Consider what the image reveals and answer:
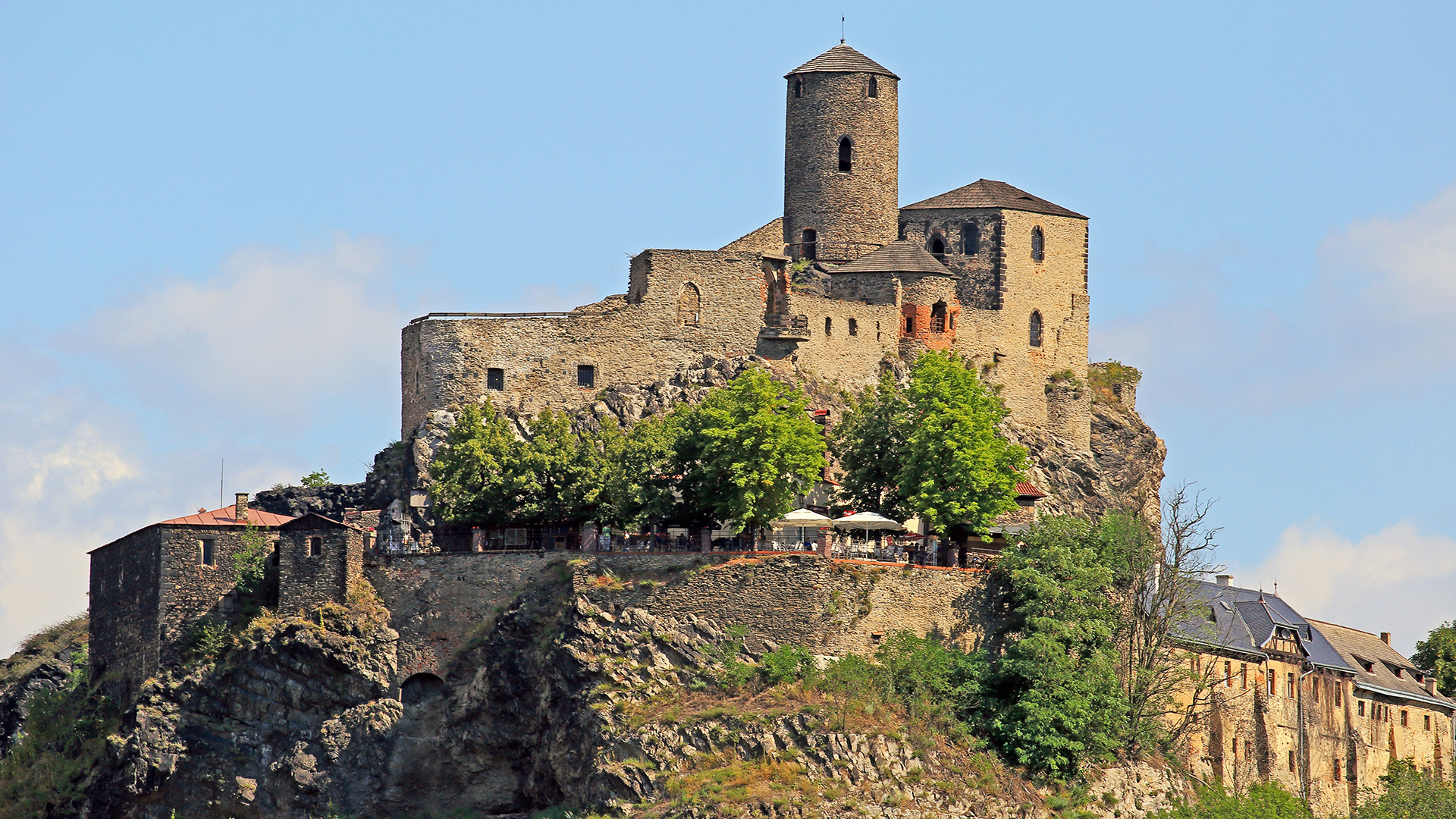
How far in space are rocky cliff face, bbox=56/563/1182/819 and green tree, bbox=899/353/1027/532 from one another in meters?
9.07

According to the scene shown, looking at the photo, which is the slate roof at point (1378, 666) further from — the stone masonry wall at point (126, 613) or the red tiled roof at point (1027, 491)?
the stone masonry wall at point (126, 613)

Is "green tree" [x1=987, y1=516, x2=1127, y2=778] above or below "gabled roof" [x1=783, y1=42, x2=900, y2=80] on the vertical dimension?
below

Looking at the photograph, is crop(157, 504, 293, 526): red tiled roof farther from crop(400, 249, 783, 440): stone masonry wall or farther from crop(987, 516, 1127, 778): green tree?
crop(987, 516, 1127, 778): green tree

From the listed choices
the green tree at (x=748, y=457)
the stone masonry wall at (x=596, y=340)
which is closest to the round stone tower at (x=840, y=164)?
the stone masonry wall at (x=596, y=340)

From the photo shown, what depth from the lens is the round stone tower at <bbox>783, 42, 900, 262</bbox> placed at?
105 m

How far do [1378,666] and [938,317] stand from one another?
23076mm

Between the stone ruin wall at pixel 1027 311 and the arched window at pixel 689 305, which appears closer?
the arched window at pixel 689 305

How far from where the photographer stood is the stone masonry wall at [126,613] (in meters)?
83.9

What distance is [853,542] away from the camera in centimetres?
8175

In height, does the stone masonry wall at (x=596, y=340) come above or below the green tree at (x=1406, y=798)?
above

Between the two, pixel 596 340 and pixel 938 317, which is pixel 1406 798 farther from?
pixel 596 340

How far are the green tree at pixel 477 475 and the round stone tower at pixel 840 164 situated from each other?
23621mm

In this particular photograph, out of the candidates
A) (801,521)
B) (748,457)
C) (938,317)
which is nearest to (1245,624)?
(938,317)

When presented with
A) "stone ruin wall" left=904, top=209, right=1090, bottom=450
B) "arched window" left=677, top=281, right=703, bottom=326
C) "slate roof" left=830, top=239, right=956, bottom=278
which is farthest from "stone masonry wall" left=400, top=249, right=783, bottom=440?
"stone ruin wall" left=904, top=209, right=1090, bottom=450
